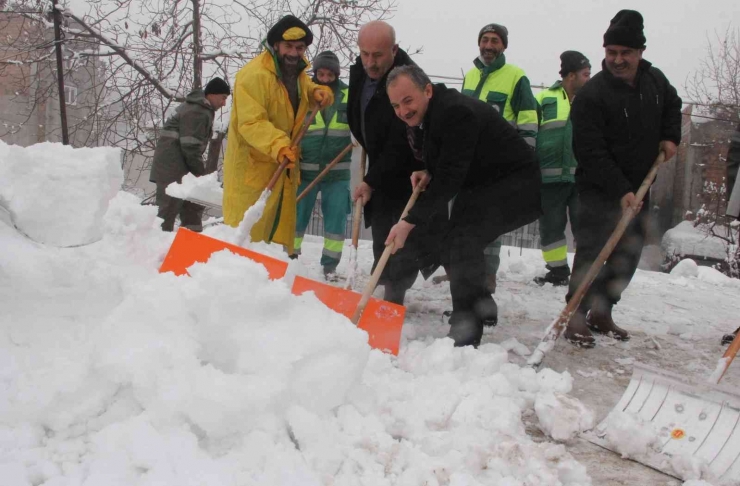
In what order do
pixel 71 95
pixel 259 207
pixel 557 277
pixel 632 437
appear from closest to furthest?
pixel 632 437, pixel 259 207, pixel 557 277, pixel 71 95

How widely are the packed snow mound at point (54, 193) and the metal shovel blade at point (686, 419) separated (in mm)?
2022

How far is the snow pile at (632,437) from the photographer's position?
210cm

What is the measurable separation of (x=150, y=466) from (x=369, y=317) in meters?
1.29

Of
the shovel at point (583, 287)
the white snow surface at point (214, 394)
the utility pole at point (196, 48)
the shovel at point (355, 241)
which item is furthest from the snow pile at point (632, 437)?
the utility pole at point (196, 48)

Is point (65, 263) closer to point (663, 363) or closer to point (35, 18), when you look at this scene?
point (663, 363)

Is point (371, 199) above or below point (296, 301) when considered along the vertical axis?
above

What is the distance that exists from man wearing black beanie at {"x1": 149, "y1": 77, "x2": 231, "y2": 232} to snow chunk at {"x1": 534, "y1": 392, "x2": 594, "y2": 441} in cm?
396

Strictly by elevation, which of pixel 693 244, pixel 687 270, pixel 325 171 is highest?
pixel 325 171

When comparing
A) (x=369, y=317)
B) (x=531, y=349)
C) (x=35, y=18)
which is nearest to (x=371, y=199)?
(x=369, y=317)

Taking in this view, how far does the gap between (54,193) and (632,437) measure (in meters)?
2.23

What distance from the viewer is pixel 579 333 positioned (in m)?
3.29

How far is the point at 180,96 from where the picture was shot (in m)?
7.57

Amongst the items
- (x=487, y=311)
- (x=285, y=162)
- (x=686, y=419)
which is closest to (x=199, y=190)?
(x=285, y=162)

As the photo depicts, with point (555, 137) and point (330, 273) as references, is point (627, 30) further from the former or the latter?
point (330, 273)
